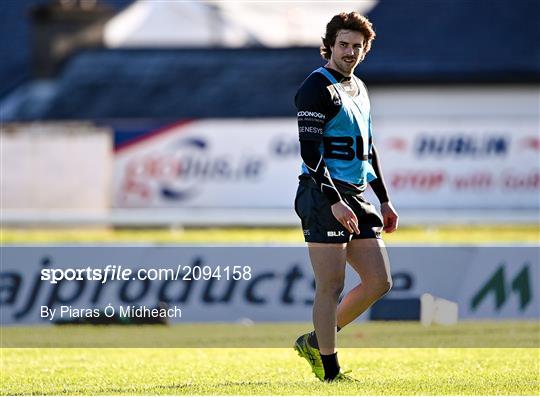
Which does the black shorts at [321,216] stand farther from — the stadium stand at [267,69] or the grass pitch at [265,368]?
the stadium stand at [267,69]

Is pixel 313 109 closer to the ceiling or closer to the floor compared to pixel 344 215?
closer to the ceiling

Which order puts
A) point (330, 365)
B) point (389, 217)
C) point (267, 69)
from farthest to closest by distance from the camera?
point (267, 69) → point (389, 217) → point (330, 365)

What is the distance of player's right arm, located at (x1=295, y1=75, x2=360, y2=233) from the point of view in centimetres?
789

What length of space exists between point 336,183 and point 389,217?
553mm

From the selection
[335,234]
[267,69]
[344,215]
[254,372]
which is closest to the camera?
[344,215]

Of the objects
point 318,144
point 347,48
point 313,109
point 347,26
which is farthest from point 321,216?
point 347,26

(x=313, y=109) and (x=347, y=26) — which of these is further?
(x=347, y=26)

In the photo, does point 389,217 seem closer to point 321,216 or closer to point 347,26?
point 321,216

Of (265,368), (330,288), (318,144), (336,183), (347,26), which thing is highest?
(347,26)

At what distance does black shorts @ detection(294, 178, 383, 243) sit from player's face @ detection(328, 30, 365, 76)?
667mm

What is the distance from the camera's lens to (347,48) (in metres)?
8.07

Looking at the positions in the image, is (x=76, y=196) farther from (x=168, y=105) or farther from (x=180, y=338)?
(x=180, y=338)

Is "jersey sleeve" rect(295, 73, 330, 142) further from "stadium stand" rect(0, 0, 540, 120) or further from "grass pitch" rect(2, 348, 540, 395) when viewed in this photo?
"stadium stand" rect(0, 0, 540, 120)

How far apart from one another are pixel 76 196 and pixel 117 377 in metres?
18.8
